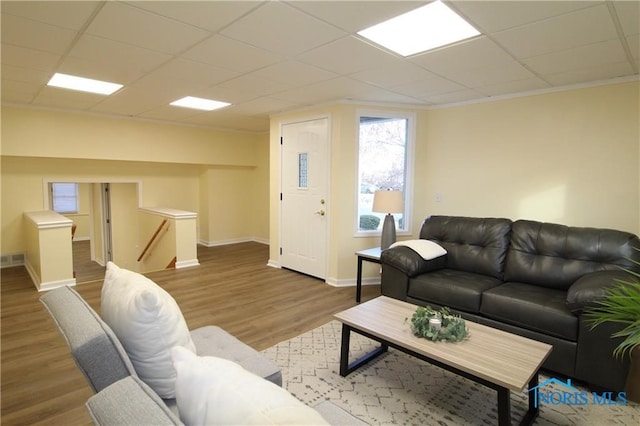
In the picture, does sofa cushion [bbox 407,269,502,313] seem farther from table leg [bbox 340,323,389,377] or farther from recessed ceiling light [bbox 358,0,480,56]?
recessed ceiling light [bbox 358,0,480,56]

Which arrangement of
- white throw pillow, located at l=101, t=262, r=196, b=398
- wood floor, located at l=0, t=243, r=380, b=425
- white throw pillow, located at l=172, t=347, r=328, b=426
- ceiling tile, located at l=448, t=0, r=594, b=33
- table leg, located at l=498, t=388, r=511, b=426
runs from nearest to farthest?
white throw pillow, located at l=172, t=347, r=328, b=426 → white throw pillow, located at l=101, t=262, r=196, b=398 → table leg, located at l=498, t=388, r=511, b=426 → ceiling tile, located at l=448, t=0, r=594, b=33 → wood floor, located at l=0, t=243, r=380, b=425

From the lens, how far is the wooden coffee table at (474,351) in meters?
1.71

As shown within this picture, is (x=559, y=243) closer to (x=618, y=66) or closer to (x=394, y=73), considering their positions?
(x=618, y=66)

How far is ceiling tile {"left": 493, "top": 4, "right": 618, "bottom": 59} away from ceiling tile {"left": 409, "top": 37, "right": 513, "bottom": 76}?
0.10m

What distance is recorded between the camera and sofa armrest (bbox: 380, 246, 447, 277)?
3248 mm

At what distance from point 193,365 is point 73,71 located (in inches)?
135

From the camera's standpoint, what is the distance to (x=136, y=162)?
619 centimetres

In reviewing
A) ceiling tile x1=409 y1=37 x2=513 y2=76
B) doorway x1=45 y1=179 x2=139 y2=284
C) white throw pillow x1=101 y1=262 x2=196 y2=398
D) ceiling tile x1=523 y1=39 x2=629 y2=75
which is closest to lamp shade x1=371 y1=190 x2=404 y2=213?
ceiling tile x1=409 y1=37 x2=513 y2=76

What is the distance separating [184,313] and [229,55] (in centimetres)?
251

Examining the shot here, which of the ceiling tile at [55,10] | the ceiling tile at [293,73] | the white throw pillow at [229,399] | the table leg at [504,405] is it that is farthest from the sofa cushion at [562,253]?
the ceiling tile at [55,10]

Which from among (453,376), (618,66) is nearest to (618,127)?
(618,66)

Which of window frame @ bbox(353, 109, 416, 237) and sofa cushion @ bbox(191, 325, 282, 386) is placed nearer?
sofa cushion @ bbox(191, 325, 282, 386)

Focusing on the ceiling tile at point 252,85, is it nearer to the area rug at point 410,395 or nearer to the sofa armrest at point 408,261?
the sofa armrest at point 408,261

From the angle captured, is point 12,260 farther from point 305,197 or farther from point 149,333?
point 149,333
